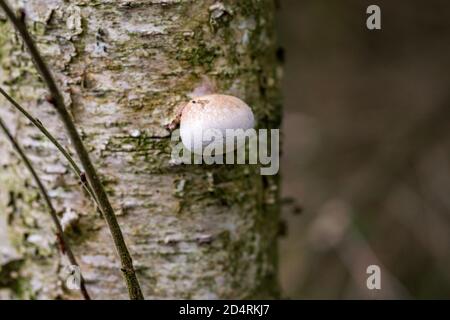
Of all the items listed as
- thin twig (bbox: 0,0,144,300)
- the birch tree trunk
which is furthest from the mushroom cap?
thin twig (bbox: 0,0,144,300)

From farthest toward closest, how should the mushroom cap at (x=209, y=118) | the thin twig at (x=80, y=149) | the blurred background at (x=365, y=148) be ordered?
the blurred background at (x=365, y=148)
the mushroom cap at (x=209, y=118)
the thin twig at (x=80, y=149)

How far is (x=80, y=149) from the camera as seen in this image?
0.63 metres

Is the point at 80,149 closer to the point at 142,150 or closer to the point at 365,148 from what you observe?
the point at 142,150

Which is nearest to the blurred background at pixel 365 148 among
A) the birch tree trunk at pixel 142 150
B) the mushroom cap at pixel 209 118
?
the birch tree trunk at pixel 142 150

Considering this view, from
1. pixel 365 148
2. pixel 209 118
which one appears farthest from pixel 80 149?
pixel 365 148

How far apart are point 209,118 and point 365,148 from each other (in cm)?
207

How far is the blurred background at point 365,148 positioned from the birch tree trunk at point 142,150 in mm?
1302

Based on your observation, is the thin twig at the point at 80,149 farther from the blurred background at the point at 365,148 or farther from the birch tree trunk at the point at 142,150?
the blurred background at the point at 365,148

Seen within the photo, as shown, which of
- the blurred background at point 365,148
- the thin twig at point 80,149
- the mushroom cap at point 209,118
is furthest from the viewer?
the blurred background at point 365,148

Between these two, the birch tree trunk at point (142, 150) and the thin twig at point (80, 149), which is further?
the birch tree trunk at point (142, 150)

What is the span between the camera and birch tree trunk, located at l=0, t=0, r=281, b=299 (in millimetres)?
865

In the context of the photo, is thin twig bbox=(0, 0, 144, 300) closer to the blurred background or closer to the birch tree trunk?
the birch tree trunk

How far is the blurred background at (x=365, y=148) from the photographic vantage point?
240 cm

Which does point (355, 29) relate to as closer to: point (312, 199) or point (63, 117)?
point (312, 199)
